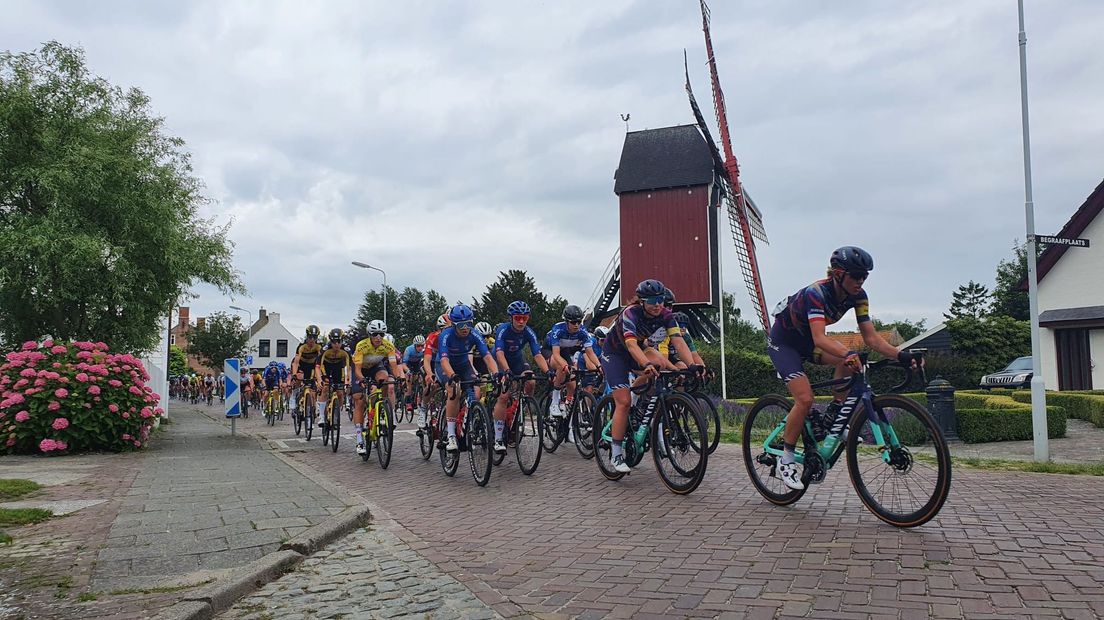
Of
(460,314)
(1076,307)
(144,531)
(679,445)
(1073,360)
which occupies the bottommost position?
(144,531)

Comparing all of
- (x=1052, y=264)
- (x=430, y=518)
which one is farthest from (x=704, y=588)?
(x=1052, y=264)

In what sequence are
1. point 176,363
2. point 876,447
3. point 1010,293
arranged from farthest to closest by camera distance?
point 176,363 → point 1010,293 → point 876,447

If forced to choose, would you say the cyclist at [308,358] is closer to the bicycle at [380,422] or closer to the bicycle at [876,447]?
the bicycle at [380,422]

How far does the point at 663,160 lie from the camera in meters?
39.3

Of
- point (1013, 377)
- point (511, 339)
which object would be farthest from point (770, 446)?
point (1013, 377)

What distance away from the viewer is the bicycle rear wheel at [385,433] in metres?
10.7

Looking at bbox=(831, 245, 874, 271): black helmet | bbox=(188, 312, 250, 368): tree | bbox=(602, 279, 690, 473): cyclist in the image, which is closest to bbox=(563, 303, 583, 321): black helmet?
bbox=(602, 279, 690, 473): cyclist

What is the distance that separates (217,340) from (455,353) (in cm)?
6439

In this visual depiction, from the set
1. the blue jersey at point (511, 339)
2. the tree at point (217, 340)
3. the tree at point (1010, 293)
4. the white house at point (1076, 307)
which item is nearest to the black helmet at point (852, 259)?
the blue jersey at point (511, 339)

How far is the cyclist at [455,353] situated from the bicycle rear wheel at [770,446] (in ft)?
10.5

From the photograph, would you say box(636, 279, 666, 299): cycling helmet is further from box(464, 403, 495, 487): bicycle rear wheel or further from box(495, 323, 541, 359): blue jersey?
box(495, 323, 541, 359): blue jersey

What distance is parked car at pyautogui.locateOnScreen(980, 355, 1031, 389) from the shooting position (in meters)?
25.9

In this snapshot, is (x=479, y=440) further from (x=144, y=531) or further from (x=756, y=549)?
(x=756, y=549)

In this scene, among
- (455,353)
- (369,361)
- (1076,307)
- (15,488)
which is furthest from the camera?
(1076,307)
